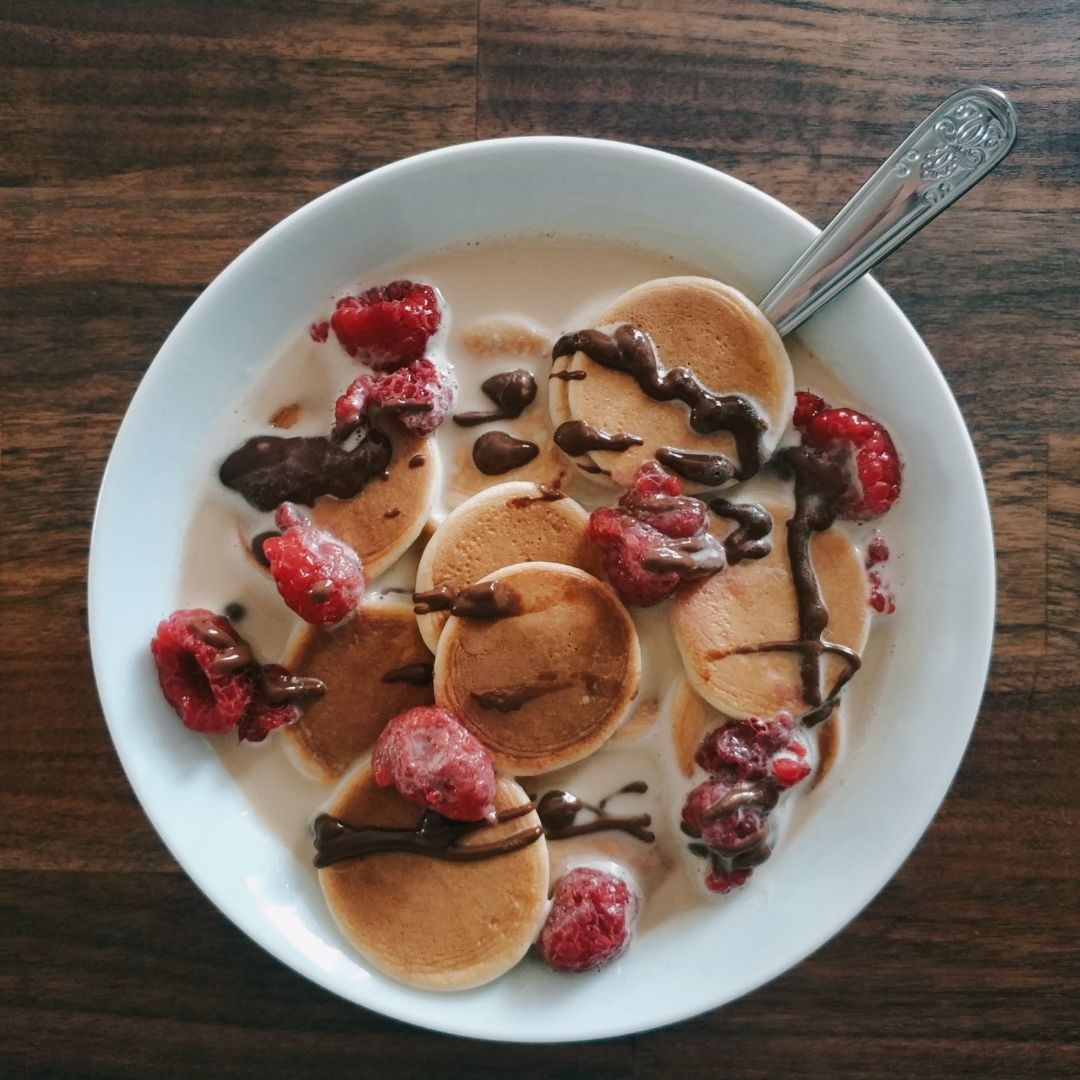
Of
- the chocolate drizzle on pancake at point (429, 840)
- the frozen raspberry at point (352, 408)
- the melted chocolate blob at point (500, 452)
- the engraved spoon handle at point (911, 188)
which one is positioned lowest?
the chocolate drizzle on pancake at point (429, 840)

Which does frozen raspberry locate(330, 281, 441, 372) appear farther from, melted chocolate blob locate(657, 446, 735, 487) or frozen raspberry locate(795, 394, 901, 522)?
frozen raspberry locate(795, 394, 901, 522)

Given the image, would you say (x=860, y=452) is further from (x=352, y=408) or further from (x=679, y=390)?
(x=352, y=408)

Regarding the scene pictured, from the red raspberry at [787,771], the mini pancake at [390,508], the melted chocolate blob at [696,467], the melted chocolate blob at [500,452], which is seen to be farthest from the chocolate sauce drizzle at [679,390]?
the red raspberry at [787,771]

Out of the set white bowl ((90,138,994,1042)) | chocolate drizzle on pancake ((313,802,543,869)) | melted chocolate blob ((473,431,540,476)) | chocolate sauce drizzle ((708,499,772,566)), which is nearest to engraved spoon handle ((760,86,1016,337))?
white bowl ((90,138,994,1042))

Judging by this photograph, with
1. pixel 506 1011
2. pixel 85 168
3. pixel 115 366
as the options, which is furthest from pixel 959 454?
pixel 85 168

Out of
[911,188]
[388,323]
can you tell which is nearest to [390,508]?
[388,323]

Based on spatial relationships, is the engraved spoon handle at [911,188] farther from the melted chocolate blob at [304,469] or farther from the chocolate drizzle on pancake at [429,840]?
the chocolate drizzle on pancake at [429,840]
